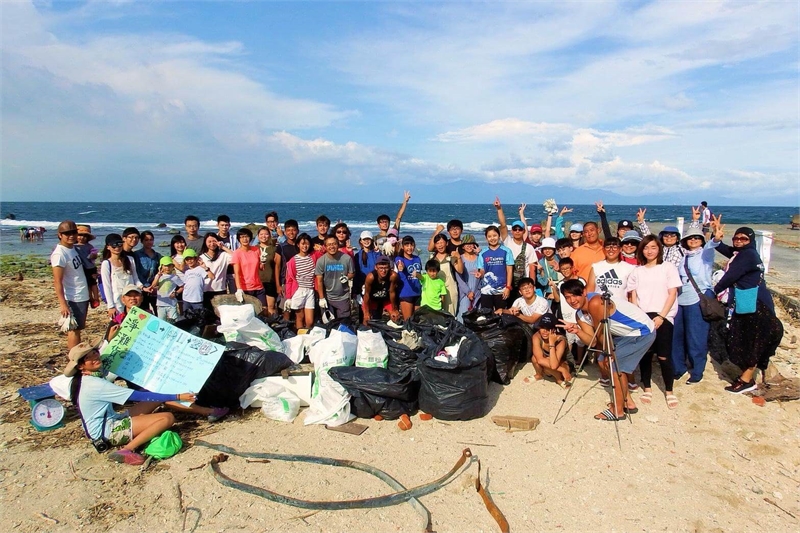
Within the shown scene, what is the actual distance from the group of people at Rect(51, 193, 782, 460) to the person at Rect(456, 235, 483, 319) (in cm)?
1

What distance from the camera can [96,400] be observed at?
3422 millimetres

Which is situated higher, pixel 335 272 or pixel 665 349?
pixel 335 272

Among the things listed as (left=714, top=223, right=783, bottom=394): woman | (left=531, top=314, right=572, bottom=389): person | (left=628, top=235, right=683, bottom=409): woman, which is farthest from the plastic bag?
(left=714, top=223, right=783, bottom=394): woman

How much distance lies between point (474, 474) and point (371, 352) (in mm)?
1513

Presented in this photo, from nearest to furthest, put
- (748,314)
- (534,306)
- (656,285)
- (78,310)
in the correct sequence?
1. (656,285)
2. (748,314)
3. (78,310)
4. (534,306)

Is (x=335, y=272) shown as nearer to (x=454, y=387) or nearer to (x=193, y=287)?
(x=193, y=287)

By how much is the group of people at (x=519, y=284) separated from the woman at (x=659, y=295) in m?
0.01

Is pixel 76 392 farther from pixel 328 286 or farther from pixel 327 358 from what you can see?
pixel 328 286

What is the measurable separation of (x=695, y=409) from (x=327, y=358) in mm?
3425

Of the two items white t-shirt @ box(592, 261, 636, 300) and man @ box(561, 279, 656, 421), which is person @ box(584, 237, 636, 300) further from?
man @ box(561, 279, 656, 421)

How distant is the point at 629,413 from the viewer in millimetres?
4219

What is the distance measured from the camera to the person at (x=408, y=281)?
19.3ft

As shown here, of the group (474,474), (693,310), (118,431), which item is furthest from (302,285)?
(693,310)

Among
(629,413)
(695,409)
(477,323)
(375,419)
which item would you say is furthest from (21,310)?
(695,409)
